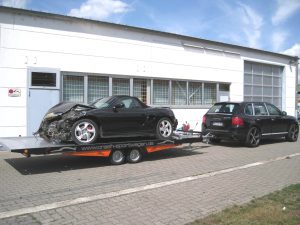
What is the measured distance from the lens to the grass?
4906mm

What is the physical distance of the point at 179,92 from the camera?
57.3ft

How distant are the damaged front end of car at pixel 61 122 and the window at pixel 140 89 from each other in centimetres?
664

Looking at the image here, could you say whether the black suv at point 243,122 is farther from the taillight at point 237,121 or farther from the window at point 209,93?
the window at point 209,93

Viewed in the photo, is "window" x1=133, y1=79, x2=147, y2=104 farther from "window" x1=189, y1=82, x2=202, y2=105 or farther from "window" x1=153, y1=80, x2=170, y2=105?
"window" x1=189, y1=82, x2=202, y2=105

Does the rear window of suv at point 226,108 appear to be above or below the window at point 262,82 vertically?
below

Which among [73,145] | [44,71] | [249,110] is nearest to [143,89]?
[44,71]

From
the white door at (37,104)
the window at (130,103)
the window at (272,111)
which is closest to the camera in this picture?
the window at (130,103)

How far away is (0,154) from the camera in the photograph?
10.9m

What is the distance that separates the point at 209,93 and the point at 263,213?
14.0 metres

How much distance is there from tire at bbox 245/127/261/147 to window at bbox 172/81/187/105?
506cm

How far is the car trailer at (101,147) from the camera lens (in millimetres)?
7887

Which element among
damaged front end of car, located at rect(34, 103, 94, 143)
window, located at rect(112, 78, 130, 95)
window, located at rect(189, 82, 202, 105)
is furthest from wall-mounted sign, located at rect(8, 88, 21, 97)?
window, located at rect(189, 82, 202, 105)

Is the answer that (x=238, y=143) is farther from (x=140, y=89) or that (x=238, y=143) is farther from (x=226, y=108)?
(x=140, y=89)

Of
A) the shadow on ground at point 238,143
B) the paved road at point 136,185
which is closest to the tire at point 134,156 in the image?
the paved road at point 136,185
